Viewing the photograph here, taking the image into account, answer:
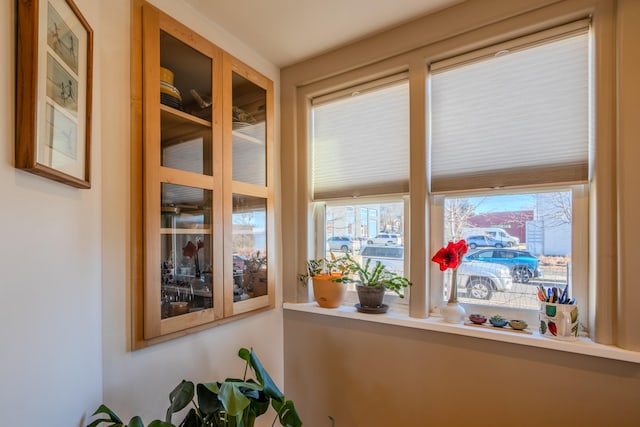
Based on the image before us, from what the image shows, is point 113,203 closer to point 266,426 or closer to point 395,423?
point 266,426

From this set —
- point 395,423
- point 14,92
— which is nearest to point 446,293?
point 395,423

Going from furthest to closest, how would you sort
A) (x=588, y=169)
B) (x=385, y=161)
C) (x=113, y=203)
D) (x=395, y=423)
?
(x=385, y=161) < (x=395, y=423) < (x=588, y=169) < (x=113, y=203)

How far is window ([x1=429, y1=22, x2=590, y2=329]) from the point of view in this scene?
4.73 ft

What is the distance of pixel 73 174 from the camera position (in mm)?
976

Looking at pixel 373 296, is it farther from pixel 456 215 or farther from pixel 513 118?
pixel 513 118

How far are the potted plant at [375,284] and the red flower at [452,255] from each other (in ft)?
0.76

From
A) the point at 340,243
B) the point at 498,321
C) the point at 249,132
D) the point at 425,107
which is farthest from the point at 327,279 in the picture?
the point at 425,107

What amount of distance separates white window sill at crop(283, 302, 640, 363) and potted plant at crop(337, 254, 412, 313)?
2.4 inches

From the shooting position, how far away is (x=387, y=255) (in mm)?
1945

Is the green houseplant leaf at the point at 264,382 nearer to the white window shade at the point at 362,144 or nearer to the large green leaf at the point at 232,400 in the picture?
the large green leaf at the point at 232,400

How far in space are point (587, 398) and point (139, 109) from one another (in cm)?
228

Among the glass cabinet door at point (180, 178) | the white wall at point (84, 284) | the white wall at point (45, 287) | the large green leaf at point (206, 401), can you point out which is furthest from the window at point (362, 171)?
the white wall at point (45, 287)

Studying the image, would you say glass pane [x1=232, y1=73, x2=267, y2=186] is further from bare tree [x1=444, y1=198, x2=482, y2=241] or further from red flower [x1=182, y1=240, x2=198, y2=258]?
bare tree [x1=444, y1=198, x2=482, y2=241]

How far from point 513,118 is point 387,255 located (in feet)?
3.28
